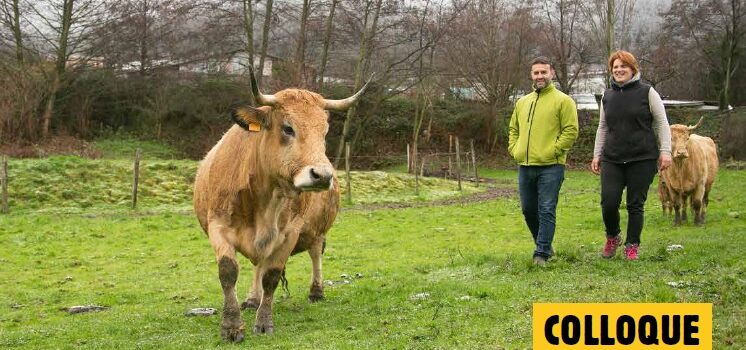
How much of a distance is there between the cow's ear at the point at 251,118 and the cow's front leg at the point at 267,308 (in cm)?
149

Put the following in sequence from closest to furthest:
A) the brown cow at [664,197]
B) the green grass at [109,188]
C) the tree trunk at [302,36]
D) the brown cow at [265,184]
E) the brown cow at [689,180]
A: the brown cow at [265,184] < the brown cow at [689,180] < the brown cow at [664,197] < the green grass at [109,188] < the tree trunk at [302,36]

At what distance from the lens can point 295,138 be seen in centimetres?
690

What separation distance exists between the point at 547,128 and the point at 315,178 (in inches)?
136

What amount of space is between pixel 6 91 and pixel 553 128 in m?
33.0

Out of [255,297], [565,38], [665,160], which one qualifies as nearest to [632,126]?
[665,160]

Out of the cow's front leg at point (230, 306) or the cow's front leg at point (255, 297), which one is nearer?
the cow's front leg at point (230, 306)

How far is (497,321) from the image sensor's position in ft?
21.4

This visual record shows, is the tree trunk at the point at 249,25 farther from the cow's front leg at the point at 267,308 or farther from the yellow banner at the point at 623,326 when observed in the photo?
the yellow banner at the point at 623,326

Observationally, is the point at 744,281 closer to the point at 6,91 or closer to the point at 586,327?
the point at 586,327

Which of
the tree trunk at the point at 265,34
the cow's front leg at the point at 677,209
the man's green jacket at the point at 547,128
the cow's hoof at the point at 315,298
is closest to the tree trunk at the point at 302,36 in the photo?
the tree trunk at the point at 265,34

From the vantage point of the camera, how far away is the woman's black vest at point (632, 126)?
27.4 ft

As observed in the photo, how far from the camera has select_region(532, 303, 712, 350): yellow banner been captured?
5.25 meters

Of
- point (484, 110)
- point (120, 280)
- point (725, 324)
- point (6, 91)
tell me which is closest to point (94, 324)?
point (120, 280)

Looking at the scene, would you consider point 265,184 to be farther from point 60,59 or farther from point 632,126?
point 60,59
